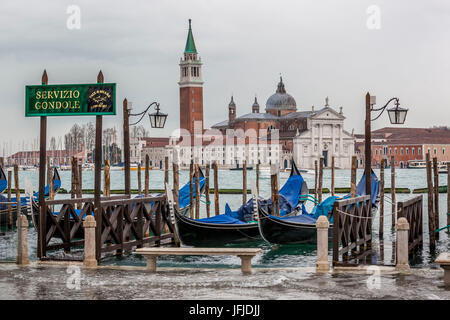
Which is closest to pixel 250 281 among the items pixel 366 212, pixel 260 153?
pixel 366 212

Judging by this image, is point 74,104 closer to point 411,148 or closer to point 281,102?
point 411,148

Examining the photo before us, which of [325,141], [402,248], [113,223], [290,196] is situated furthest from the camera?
[325,141]

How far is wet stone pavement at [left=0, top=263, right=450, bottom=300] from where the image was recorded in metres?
6.48

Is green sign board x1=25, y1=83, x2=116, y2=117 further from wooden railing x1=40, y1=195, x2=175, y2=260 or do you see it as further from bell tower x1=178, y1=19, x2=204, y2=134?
bell tower x1=178, y1=19, x2=204, y2=134

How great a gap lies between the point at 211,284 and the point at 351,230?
3.25 metres

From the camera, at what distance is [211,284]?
706cm

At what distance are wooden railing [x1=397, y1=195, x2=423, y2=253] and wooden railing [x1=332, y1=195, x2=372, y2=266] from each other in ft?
1.75

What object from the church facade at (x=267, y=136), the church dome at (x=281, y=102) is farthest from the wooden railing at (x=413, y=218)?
the church dome at (x=281, y=102)

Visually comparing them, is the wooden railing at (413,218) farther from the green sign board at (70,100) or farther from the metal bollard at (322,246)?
the green sign board at (70,100)

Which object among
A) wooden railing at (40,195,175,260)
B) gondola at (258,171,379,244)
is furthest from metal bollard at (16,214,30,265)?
gondola at (258,171,379,244)

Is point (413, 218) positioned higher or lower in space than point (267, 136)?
lower

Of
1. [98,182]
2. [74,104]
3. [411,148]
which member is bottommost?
[98,182]

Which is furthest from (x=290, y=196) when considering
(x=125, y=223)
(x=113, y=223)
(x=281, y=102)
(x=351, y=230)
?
(x=281, y=102)
